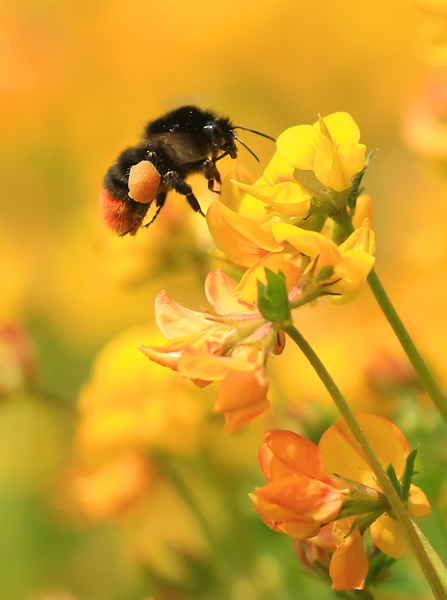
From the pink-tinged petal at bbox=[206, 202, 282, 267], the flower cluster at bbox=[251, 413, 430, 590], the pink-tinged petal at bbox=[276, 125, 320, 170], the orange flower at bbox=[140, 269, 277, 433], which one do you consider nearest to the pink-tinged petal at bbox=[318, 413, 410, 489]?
the flower cluster at bbox=[251, 413, 430, 590]

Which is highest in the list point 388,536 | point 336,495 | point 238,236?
point 238,236

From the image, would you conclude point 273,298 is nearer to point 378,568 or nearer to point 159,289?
point 378,568

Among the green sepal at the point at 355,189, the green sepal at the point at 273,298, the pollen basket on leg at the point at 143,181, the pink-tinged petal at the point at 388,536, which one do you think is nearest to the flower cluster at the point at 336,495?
the pink-tinged petal at the point at 388,536

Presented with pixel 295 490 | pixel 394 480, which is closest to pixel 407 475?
pixel 394 480

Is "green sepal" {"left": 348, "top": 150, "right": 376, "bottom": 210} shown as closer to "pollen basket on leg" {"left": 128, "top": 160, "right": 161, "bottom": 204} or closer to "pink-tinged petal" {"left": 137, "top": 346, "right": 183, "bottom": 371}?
"pink-tinged petal" {"left": 137, "top": 346, "right": 183, "bottom": 371}

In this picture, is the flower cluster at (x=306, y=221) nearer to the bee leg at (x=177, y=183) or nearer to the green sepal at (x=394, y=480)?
the green sepal at (x=394, y=480)

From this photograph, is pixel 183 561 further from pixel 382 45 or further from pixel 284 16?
pixel 284 16

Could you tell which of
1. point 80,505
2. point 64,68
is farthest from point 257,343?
point 64,68
